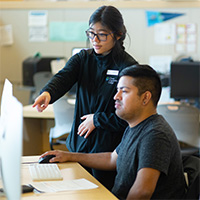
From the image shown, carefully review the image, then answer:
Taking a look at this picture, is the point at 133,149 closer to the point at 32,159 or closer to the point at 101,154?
the point at 101,154

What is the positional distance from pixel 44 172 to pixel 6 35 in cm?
434

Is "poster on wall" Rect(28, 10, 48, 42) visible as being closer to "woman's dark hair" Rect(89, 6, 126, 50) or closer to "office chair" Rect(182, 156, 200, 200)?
"woman's dark hair" Rect(89, 6, 126, 50)

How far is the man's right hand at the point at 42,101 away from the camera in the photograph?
1926mm

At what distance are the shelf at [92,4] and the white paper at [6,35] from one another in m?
0.29

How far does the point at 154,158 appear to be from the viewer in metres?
1.55

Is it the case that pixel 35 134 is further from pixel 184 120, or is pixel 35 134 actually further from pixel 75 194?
pixel 75 194

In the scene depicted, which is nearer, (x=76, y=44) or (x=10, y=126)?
(x=10, y=126)

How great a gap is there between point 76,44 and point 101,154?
372 cm

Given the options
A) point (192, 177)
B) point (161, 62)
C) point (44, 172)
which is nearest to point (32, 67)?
point (161, 62)

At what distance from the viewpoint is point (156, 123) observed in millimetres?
1644

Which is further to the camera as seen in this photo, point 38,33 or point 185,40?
point 38,33

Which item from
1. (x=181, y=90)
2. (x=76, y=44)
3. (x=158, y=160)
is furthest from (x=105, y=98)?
(x=76, y=44)

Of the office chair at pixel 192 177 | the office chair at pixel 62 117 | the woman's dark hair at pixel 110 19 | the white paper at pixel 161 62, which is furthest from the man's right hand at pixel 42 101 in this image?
the white paper at pixel 161 62

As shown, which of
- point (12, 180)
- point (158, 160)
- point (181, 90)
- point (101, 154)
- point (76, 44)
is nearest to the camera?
point (12, 180)
